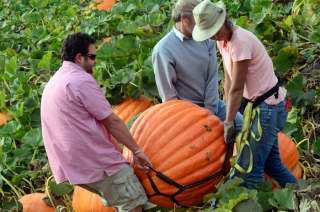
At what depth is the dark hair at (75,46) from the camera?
3670mm

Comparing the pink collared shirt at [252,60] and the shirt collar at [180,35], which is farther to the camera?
the shirt collar at [180,35]

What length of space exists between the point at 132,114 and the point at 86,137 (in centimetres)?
138

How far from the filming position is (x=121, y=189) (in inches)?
148

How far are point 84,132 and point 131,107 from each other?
4.82 ft

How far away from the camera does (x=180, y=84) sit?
4.44m

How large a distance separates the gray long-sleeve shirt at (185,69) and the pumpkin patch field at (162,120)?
16 centimetres

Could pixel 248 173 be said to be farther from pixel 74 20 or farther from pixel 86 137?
pixel 74 20

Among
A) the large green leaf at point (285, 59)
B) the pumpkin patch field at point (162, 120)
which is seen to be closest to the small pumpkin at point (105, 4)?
the pumpkin patch field at point (162, 120)

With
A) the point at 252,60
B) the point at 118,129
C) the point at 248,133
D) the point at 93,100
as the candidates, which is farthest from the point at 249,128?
the point at 93,100

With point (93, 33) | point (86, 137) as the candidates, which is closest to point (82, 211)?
point (86, 137)

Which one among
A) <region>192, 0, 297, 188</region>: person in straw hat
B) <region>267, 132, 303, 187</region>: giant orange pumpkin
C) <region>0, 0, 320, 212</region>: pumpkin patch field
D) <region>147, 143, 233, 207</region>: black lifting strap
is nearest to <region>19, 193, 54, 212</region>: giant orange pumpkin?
<region>0, 0, 320, 212</region>: pumpkin patch field

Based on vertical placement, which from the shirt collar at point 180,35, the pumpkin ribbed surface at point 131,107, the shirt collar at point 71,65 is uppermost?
the shirt collar at point 71,65

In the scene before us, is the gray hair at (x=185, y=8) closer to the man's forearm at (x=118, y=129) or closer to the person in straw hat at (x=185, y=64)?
the person in straw hat at (x=185, y=64)

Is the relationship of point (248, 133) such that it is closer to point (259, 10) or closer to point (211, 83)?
point (211, 83)
